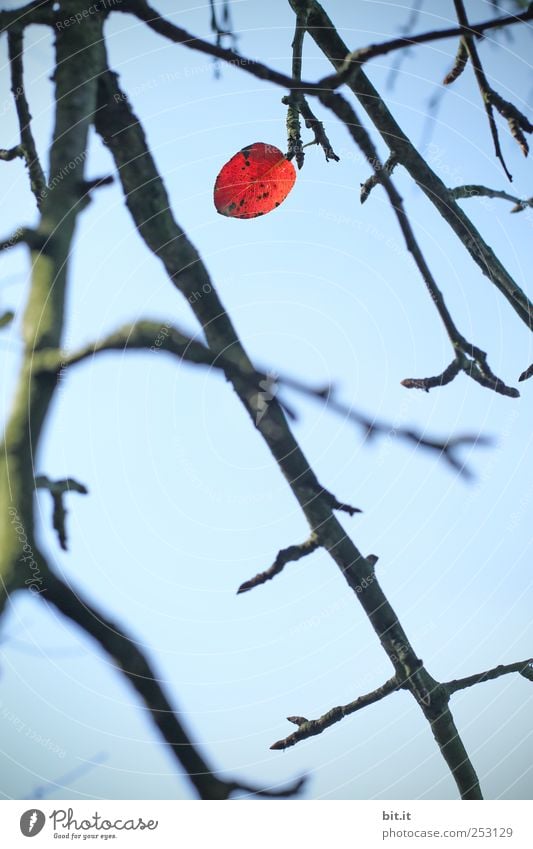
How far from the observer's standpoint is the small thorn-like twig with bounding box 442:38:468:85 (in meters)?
0.87

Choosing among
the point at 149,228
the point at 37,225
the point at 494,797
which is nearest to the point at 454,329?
the point at 149,228

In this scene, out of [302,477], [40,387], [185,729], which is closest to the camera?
[185,729]

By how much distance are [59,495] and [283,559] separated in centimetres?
26

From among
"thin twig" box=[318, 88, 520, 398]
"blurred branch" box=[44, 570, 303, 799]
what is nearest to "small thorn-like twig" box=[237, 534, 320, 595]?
"blurred branch" box=[44, 570, 303, 799]

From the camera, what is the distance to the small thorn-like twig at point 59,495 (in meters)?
0.70

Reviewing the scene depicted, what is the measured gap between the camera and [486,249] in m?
Result: 0.93

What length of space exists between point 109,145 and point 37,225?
8.2 inches

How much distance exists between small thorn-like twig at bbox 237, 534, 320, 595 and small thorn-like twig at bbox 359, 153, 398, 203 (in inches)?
19.6

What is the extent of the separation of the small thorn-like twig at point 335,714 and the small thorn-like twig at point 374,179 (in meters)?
0.67

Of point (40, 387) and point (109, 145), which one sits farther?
point (109, 145)

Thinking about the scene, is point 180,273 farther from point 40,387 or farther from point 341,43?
point 341,43

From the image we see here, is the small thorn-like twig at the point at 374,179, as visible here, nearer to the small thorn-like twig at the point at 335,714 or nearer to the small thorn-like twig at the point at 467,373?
the small thorn-like twig at the point at 467,373

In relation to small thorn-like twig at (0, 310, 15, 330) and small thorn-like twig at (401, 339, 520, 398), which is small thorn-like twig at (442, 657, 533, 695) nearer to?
small thorn-like twig at (401, 339, 520, 398)

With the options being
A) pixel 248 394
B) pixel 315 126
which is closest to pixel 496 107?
pixel 315 126
